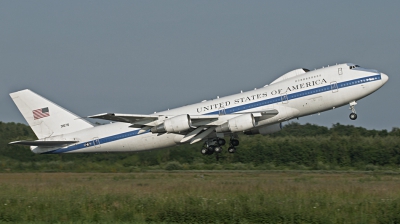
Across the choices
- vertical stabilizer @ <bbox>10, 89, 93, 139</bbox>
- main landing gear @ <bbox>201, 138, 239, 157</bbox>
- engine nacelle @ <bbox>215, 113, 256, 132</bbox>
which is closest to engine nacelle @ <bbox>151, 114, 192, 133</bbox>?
engine nacelle @ <bbox>215, 113, 256, 132</bbox>

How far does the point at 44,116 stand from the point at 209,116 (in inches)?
498

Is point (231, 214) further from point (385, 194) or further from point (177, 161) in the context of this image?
point (177, 161)

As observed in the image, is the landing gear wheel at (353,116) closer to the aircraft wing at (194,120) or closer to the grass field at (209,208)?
the aircraft wing at (194,120)

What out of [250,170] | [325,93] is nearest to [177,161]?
[250,170]

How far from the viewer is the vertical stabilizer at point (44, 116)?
1565 inches

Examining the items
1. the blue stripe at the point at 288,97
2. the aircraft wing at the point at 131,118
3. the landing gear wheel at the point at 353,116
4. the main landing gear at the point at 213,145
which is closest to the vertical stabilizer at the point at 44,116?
the blue stripe at the point at 288,97

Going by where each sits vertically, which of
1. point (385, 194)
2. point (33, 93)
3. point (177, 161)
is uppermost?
point (33, 93)

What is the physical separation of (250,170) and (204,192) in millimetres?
19411

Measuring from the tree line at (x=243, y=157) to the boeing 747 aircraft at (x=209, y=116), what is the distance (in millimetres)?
3009

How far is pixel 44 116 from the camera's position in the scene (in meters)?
40.1

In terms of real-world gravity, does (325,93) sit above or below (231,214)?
above

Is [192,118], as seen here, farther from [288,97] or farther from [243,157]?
[243,157]

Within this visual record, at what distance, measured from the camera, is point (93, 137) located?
38250mm

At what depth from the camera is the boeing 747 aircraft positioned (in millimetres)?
33188
